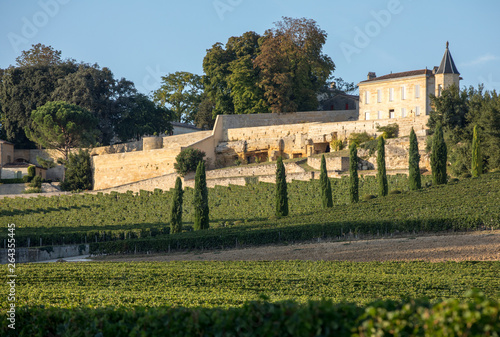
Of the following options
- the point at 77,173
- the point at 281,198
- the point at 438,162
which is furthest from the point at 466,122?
the point at 77,173

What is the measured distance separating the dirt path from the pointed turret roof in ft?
77.2

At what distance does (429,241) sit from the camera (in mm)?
22203

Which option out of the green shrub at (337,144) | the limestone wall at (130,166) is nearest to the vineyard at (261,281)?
the green shrub at (337,144)

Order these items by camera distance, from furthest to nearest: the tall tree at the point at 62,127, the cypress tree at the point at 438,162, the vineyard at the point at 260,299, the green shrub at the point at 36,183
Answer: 1. the tall tree at the point at 62,127
2. the green shrub at the point at 36,183
3. the cypress tree at the point at 438,162
4. the vineyard at the point at 260,299

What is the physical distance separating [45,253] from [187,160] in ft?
61.0

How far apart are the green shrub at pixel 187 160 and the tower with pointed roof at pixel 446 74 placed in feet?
63.2

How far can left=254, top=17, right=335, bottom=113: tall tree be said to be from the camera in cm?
4888

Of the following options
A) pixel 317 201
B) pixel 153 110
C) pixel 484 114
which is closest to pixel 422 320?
pixel 317 201

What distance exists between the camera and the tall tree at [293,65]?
48875 millimetres

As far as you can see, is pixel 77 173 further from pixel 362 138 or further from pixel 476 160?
pixel 476 160

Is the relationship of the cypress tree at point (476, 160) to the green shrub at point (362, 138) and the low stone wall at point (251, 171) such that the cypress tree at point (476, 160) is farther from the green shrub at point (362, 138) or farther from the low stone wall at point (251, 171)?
the low stone wall at point (251, 171)

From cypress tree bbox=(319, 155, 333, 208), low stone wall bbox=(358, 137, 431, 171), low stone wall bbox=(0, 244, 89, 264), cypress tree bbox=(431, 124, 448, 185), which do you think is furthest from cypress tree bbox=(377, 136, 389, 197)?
low stone wall bbox=(0, 244, 89, 264)

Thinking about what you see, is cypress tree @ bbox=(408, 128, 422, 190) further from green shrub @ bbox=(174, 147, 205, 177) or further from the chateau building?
green shrub @ bbox=(174, 147, 205, 177)

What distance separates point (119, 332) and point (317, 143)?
39062 mm
